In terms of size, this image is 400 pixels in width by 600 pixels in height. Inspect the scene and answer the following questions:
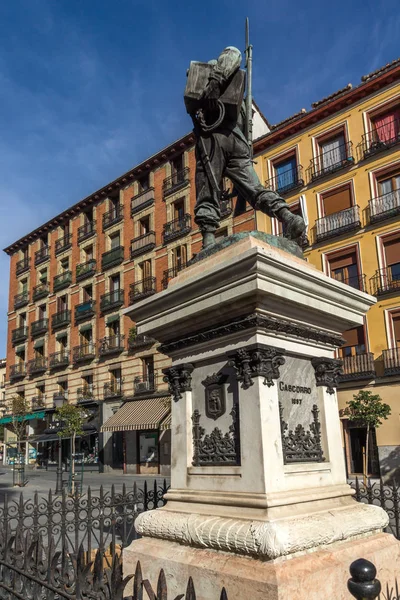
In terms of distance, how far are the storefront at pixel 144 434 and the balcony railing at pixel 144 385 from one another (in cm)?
50

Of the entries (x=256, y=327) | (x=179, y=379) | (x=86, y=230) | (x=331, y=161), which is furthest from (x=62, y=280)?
(x=256, y=327)

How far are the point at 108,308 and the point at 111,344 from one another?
2284 mm

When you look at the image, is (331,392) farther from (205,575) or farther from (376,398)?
(376,398)

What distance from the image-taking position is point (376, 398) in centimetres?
2062

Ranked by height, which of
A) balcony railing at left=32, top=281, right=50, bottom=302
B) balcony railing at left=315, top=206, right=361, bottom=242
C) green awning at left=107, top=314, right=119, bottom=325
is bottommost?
green awning at left=107, top=314, right=119, bottom=325

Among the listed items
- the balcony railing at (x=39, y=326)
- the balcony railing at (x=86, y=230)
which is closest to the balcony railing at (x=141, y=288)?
the balcony railing at (x=86, y=230)

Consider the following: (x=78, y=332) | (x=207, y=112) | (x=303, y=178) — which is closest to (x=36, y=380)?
(x=78, y=332)

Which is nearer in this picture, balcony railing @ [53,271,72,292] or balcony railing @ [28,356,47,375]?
balcony railing @ [53,271,72,292]

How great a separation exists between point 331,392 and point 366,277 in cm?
1995

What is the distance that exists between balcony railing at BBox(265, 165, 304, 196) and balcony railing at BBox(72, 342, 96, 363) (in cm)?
1564

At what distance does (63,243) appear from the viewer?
1577 inches

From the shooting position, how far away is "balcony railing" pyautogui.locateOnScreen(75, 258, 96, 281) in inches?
1425

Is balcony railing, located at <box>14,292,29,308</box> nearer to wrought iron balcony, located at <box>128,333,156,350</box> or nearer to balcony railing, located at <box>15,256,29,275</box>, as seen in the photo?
balcony railing, located at <box>15,256,29,275</box>

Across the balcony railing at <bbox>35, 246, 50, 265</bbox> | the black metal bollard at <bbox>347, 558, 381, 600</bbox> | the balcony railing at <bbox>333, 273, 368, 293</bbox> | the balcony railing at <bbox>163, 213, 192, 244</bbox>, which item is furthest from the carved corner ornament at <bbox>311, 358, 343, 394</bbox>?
the balcony railing at <bbox>35, 246, 50, 265</bbox>
